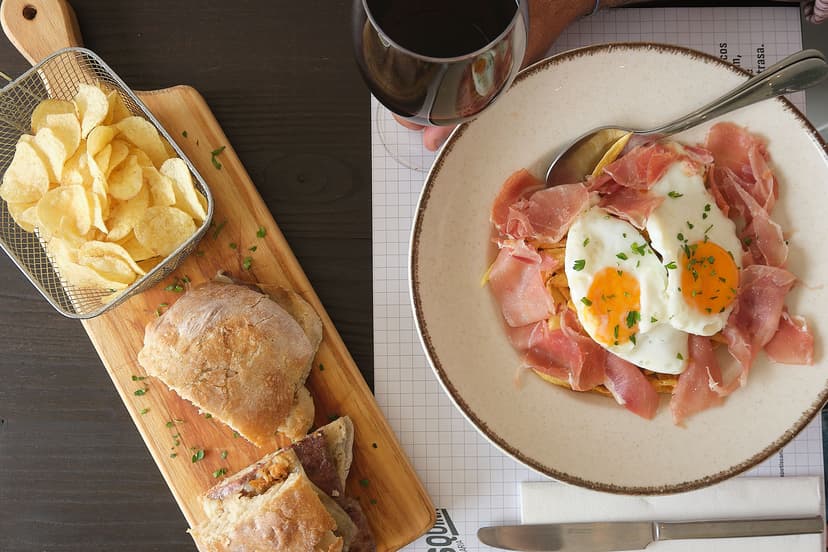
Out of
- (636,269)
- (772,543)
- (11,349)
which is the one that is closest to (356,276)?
(636,269)

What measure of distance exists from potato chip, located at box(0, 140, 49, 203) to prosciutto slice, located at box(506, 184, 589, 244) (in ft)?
4.30

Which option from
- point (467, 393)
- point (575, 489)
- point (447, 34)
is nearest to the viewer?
point (447, 34)

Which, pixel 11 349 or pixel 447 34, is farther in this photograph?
pixel 11 349

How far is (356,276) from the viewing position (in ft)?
6.73

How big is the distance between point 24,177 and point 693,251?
1.86 meters

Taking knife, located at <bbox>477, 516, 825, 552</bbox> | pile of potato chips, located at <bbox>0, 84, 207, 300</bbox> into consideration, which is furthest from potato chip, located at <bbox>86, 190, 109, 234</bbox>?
knife, located at <bbox>477, 516, 825, 552</bbox>

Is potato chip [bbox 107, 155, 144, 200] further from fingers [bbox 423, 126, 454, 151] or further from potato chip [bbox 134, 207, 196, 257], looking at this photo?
fingers [bbox 423, 126, 454, 151]

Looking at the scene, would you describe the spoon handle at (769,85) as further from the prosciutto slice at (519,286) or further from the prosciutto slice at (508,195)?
the prosciutto slice at (519,286)

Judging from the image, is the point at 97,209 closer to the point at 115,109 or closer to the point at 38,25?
the point at 115,109

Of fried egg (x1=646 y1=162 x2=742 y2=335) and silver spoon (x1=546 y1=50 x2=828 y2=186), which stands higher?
silver spoon (x1=546 y1=50 x2=828 y2=186)

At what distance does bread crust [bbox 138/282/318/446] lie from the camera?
6.03 feet

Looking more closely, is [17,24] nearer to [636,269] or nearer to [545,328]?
[545,328]

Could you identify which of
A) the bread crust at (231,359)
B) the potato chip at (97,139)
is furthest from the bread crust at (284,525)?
the potato chip at (97,139)

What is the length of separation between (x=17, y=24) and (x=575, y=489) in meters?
2.18
